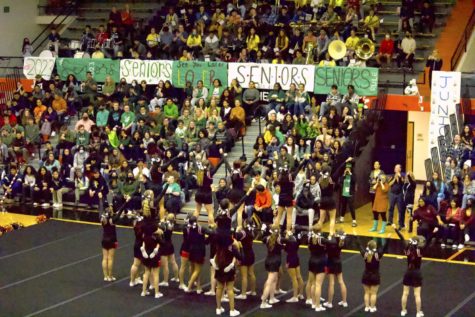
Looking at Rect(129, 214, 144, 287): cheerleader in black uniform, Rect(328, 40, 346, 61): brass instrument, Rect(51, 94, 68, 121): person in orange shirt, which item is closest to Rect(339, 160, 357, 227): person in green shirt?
Rect(328, 40, 346, 61): brass instrument

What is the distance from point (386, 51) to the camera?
29828 mm

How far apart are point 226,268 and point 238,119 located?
1075 cm

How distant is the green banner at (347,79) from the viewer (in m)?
28.2

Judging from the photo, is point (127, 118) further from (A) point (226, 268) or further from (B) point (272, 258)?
(A) point (226, 268)

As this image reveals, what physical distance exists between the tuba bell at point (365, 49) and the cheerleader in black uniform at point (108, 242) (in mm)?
11777

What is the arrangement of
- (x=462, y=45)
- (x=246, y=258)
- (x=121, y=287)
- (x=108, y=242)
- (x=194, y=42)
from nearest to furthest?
(x=246, y=258), (x=121, y=287), (x=108, y=242), (x=462, y=45), (x=194, y=42)

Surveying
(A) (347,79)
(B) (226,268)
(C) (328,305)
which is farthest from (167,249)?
(A) (347,79)

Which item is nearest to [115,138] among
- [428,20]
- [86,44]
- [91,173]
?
[91,173]

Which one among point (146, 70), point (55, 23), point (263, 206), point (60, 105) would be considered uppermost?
point (55, 23)

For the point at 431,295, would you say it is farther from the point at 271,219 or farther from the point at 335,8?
the point at 335,8

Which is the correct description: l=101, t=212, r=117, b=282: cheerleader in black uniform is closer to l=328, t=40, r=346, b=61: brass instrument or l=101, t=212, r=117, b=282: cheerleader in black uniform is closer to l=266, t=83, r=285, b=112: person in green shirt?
l=266, t=83, r=285, b=112: person in green shirt

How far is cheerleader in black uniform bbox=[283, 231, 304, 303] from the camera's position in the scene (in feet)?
60.2

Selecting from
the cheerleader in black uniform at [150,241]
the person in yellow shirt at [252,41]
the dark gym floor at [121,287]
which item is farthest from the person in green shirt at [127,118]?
the cheerleader in black uniform at [150,241]

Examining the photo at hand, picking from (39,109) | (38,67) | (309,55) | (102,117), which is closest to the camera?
(309,55)
